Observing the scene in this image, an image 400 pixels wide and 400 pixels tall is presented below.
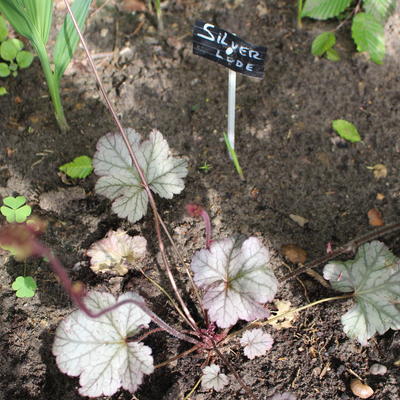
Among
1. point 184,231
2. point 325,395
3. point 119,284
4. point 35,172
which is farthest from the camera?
point 35,172

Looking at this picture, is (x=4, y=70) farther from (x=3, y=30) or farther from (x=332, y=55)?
(x=332, y=55)

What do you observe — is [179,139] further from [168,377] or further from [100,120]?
[168,377]

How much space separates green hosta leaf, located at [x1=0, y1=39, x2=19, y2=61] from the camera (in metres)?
2.17

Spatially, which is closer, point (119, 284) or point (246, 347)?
point (246, 347)

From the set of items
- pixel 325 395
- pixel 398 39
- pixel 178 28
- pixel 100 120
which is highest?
pixel 398 39

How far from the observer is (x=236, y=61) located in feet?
5.42

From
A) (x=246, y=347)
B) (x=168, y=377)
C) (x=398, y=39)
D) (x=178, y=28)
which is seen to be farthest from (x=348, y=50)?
(x=168, y=377)

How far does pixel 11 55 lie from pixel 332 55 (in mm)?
1529

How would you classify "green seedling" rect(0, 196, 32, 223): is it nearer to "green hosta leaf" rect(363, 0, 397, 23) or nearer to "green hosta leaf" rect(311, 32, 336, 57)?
"green hosta leaf" rect(311, 32, 336, 57)

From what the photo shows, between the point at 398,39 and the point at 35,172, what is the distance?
1.84 m

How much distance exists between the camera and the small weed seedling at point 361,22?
2162mm

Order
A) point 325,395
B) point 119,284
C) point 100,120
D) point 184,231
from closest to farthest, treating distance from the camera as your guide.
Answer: point 325,395 < point 119,284 < point 184,231 < point 100,120

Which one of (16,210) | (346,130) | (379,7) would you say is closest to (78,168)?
(16,210)

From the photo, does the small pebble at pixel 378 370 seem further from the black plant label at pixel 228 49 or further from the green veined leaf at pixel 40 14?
the green veined leaf at pixel 40 14
